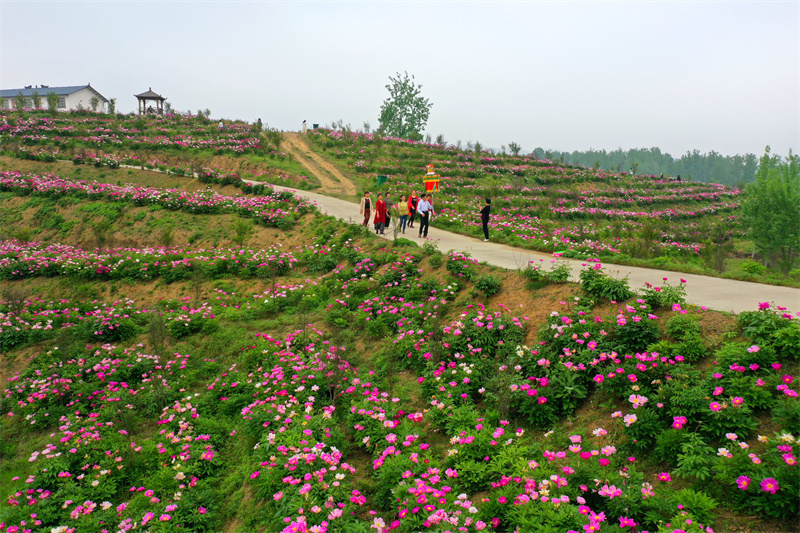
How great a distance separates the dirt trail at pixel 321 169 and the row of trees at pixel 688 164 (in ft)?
252

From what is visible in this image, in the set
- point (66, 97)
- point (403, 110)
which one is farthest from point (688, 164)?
point (66, 97)

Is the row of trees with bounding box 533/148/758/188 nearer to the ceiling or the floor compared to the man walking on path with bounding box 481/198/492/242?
nearer to the ceiling

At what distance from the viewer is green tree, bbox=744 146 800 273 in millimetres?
17484

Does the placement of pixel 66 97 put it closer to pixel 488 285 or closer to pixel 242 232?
pixel 242 232

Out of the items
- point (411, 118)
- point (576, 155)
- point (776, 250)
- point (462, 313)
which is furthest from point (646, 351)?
point (576, 155)

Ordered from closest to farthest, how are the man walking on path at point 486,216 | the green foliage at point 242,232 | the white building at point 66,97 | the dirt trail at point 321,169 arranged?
the man walking on path at point 486,216
the green foliage at point 242,232
the dirt trail at point 321,169
the white building at point 66,97

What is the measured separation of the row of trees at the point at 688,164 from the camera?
351 feet

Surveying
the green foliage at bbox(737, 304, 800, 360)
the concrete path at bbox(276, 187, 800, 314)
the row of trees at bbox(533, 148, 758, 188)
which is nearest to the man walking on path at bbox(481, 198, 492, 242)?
the concrete path at bbox(276, 187, 800, 314)

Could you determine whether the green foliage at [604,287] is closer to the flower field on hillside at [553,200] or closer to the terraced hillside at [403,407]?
the terraced hillside at [403,407]

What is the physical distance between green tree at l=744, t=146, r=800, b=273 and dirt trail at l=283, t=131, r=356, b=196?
17444 mm

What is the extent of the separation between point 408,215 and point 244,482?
9.58 m

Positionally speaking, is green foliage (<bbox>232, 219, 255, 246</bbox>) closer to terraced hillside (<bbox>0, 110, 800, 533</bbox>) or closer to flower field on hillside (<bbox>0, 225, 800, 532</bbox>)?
terraced hillside (<bbox>0, 110, 800, 533</bbox>)

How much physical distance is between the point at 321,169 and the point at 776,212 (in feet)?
70.4

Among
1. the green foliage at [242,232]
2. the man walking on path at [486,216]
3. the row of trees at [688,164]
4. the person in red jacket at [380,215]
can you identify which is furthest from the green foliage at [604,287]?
the row of trees at [688,164]
